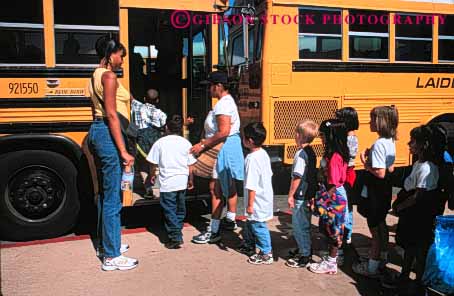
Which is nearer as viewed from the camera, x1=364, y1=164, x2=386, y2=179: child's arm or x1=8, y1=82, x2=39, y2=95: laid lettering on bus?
x1=364, y1=164, x2=386, y2=179: child's arm

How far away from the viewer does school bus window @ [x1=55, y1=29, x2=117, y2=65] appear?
4.55 m

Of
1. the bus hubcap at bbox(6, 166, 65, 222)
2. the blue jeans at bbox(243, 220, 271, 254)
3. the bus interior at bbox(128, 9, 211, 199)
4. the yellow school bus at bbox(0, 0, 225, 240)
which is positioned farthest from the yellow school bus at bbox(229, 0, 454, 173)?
the bus hubcap at bbox(6, 166, 65, 222)

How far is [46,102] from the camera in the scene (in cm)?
454

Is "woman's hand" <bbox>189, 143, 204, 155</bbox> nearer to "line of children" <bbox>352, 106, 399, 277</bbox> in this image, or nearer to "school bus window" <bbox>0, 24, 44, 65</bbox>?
"line of children" <bbox>352, 106, 399, 277</bbox>

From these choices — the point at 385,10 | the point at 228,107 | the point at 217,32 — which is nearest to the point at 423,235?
the point at 228,107

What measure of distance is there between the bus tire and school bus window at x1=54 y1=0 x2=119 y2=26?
131 centimetres

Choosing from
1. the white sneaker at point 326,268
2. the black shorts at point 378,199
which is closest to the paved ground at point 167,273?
the white sneaker at point 326,268

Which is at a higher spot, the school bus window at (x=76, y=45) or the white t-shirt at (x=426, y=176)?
the school bus window at (x=76, y=45)

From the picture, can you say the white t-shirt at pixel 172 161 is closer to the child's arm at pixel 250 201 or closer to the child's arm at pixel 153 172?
the child's arm at pixel 153 172

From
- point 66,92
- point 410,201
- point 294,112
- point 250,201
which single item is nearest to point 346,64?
point 294,112

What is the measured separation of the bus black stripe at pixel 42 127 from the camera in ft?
14.5

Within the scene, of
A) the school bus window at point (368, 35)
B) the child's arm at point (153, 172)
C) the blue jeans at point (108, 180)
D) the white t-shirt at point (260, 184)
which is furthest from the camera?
the school bus window at point (368, 35)

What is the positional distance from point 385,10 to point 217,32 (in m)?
2.64

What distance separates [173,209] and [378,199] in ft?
6.03
